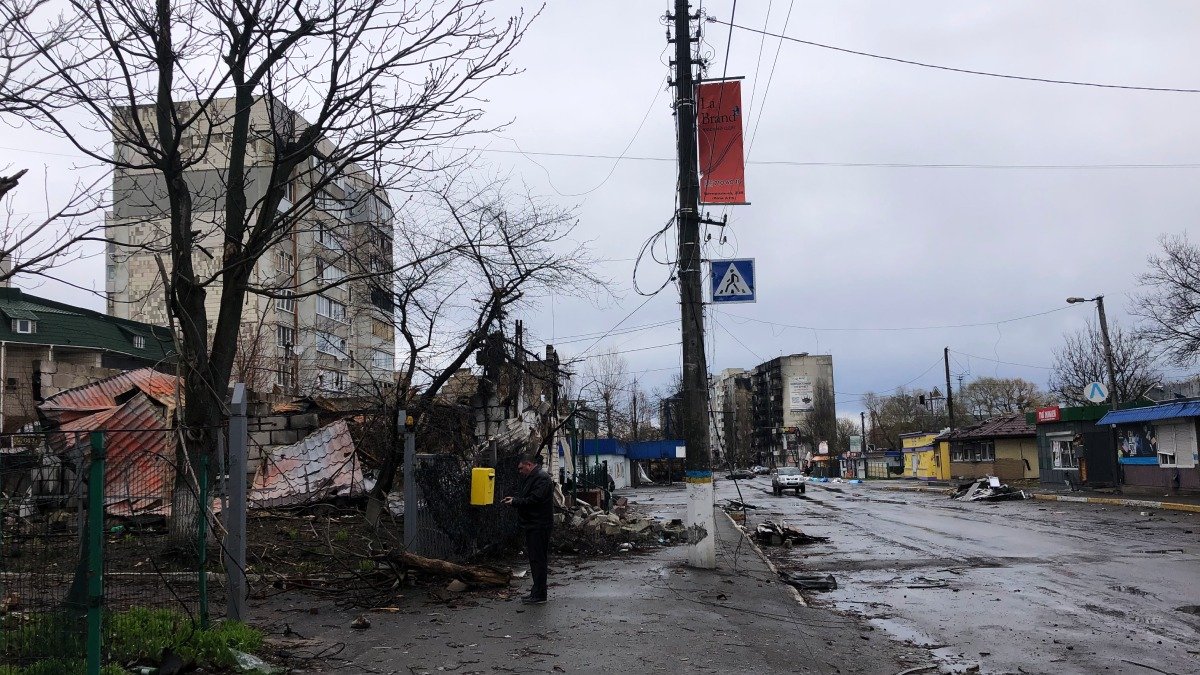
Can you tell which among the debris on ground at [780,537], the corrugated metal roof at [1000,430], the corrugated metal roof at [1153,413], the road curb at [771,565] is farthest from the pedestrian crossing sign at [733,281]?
the corrugated metal roof at [1000,430]

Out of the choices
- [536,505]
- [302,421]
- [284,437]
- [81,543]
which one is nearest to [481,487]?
[536,505]

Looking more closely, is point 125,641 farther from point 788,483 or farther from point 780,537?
point 788,483

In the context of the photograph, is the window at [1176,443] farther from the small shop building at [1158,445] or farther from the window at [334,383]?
the window at [334,383]

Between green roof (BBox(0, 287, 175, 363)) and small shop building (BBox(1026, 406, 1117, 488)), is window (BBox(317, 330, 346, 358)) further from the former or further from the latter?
small shop building (BBox(1026, 406, 1117, 488))

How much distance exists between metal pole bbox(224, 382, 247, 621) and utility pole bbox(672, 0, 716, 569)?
670cm

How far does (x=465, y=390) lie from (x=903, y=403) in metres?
124

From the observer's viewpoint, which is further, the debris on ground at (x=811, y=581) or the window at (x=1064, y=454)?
the window at (x=1064, y=454)

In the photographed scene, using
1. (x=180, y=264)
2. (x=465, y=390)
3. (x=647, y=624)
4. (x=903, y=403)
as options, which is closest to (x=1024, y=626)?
(x=647, y=624)

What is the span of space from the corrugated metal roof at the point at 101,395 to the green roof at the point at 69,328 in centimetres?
2006

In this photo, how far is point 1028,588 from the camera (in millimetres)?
12430

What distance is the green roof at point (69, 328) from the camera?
42344mm

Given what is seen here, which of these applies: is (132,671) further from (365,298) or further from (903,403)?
(903,403)

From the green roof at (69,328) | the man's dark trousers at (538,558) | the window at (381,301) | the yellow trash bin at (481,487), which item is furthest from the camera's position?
the green roof at (69,328)

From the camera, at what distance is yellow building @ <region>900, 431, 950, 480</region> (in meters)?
69.9
